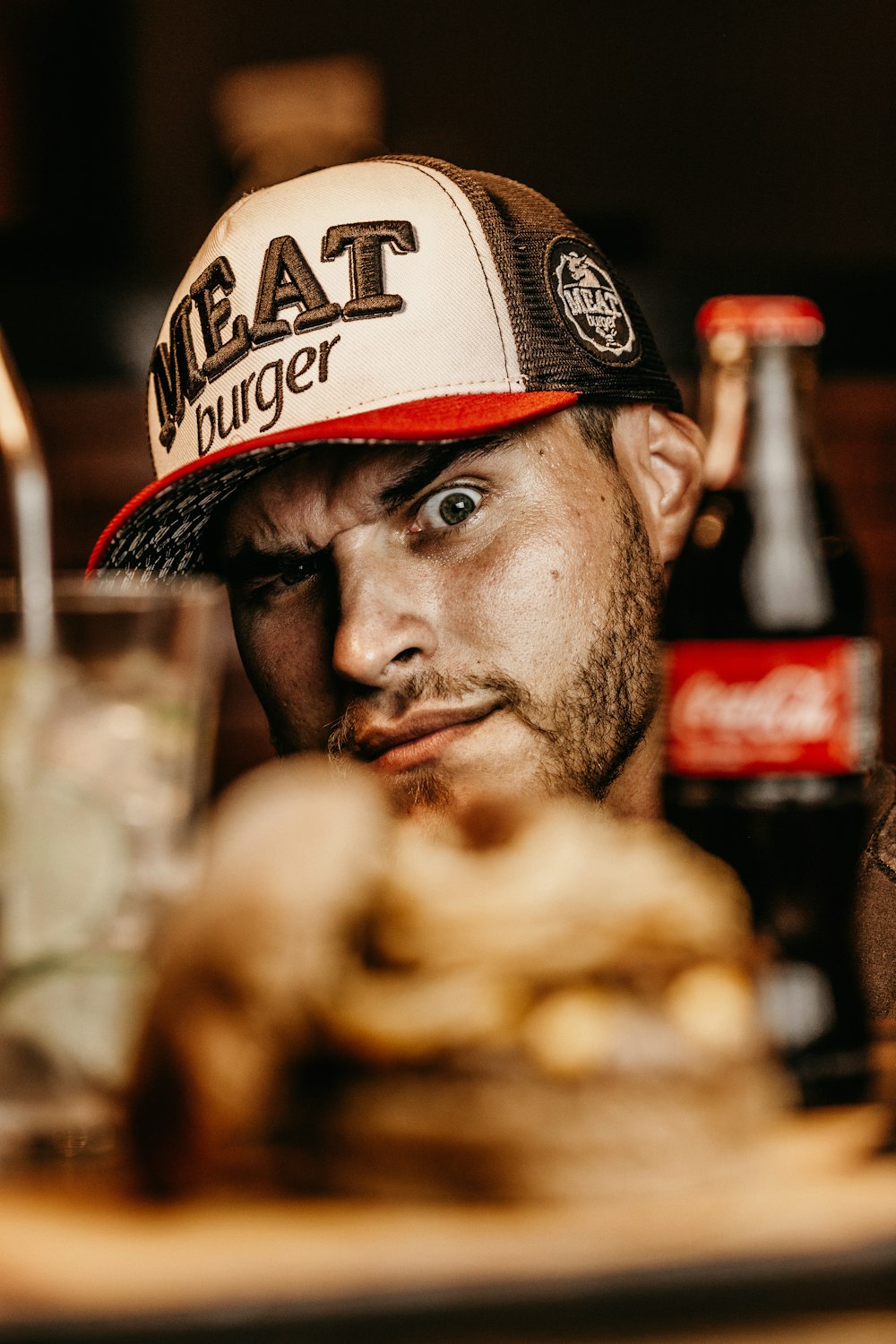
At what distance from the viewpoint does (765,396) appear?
62 centimetres

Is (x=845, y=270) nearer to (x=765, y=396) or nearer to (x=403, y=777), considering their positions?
(x=403, y=777)

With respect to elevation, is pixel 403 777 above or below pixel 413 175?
below

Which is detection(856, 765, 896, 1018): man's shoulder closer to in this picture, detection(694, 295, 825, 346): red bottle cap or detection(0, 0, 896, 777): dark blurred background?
detection(694, 295, 825, 346): red bottle cap

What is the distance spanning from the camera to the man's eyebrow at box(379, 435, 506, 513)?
1427 millimetres

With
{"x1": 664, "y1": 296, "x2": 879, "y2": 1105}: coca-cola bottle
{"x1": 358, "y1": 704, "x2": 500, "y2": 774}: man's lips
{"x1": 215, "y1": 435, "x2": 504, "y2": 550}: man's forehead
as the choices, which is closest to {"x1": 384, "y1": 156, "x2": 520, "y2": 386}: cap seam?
{"x1": 215, "y1": 435, "x2": 504, "y2": 550}: man's forehead

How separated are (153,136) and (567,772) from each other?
Result: 8.85 feet

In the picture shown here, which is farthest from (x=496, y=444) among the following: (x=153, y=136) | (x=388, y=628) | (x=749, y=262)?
(x=153, y=136)

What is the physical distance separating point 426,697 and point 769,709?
34.1 inches

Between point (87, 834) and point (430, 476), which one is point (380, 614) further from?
point (87, 834)

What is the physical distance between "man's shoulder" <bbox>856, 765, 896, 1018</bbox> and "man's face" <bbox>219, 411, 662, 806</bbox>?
12.3 inches

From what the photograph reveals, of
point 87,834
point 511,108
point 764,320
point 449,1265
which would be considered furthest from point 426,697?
point 511,108

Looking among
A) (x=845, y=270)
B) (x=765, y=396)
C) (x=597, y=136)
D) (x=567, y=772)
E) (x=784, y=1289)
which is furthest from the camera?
(x=597, y=136)

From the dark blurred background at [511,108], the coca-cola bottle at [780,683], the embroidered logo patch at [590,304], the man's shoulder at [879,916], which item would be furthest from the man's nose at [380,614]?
the dark blurred background at [511,108]

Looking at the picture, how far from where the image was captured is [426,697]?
1.42 metres
